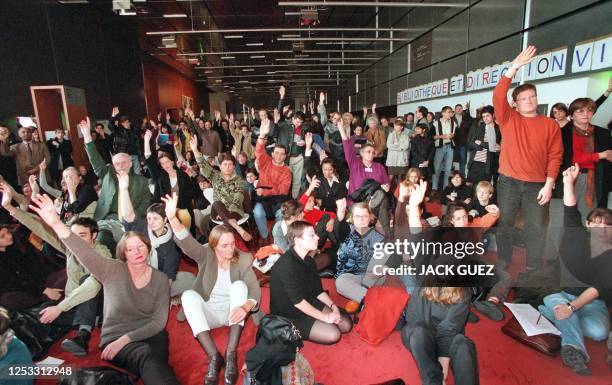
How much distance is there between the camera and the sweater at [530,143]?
2.61m

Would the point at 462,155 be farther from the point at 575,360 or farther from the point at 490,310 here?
the point at 575,360

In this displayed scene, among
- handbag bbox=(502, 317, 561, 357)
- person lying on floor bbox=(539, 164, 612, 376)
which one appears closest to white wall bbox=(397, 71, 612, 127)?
person lying on floor bbox=(539, 164, 612, 376)

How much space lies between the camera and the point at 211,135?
268 inches

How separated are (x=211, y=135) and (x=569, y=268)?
6.03 m

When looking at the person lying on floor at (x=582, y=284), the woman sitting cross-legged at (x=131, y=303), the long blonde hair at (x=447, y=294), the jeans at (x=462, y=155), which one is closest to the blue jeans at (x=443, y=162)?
the jeans at (x=462, y=155)

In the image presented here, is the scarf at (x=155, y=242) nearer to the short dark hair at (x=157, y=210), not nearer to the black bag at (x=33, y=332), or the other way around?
the short dark hair at (x=157, y=210)

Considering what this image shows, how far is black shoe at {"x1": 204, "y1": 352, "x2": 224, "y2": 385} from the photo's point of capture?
82.9 inches

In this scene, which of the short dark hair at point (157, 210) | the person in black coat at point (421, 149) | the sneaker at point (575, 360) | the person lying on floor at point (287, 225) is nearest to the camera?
the sneaker at point (575, 360)

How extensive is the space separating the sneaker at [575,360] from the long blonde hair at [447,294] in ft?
2.54

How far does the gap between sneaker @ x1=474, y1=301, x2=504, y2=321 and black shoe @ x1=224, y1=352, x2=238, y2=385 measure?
2008 millimetres

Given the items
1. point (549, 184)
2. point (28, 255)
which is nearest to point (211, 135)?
point (28, 255)

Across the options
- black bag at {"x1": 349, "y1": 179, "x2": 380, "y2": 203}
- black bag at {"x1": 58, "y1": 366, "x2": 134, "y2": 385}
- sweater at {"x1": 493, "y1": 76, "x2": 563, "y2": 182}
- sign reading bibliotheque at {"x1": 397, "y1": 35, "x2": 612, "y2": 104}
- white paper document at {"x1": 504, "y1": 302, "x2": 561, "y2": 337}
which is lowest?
white paper document at {"x1": 504, "y1": 302, "x2": 561, "y2": 337}

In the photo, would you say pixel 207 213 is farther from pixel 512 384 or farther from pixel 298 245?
pixel 512 384

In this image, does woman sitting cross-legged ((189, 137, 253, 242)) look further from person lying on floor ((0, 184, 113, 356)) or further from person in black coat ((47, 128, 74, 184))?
person in black coat ((47, 128, 74, 184))
